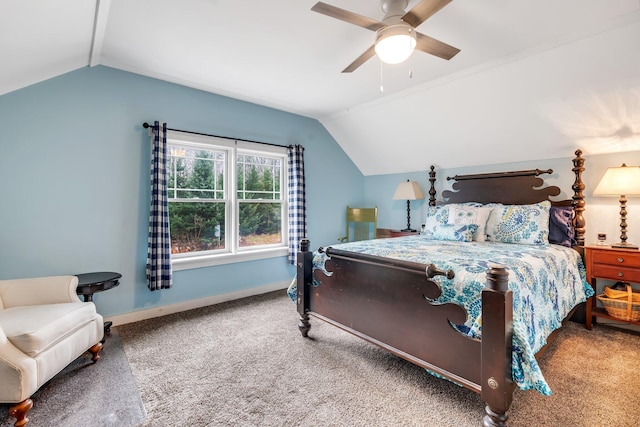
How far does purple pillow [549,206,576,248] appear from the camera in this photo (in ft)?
9.87

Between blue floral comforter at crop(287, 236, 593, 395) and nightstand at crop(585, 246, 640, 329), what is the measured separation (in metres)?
0.09

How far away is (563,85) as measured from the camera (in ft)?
8.69

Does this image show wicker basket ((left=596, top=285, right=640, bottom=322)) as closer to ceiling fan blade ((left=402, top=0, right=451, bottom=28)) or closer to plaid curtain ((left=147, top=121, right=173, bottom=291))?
ceiling fan blade ((left=402, top=0, right=451, bottom=28))

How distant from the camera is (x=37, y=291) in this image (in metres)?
2.17

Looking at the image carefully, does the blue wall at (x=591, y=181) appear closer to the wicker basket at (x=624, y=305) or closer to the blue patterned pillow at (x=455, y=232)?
the wicker basket at (x=624, y=305)

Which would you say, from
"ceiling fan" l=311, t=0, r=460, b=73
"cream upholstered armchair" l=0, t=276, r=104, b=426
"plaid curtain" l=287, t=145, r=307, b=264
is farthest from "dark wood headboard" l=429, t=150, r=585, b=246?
"cream upholstered armchair" l=0, t=276, r=104, b=426

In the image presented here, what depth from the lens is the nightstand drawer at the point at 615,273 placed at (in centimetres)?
255

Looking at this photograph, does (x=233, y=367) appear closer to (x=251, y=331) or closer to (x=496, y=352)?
(x=251, y=331)

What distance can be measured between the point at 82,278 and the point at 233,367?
4.94 feet

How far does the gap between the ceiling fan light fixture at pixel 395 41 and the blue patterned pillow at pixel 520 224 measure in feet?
6.96

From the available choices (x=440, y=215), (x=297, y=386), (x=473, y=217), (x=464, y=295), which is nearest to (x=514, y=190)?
(x=473, y=217)

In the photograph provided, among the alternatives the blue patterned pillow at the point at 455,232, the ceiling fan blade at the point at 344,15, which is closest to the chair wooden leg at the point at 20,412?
the ceiling fan blade at the point at 344,15

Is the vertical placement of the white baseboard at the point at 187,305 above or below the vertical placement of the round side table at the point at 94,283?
below

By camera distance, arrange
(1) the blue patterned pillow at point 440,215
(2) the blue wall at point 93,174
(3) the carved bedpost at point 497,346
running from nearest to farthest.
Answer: (3) the carved bedpost at point 497,346 < (2) the blue wall at point 93,174 < (1) the blue patterned pillow at point 440,215
